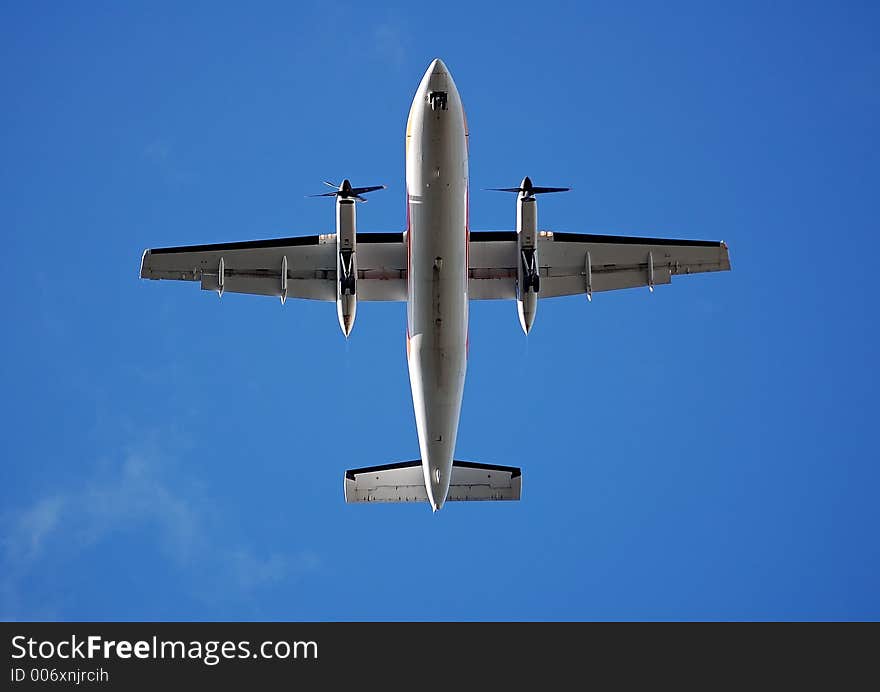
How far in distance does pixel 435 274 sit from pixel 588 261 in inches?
240

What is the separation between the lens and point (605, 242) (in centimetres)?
2859

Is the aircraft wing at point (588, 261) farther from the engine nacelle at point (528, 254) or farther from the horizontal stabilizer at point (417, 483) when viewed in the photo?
the horizontal stabilizer at point (417, 483)

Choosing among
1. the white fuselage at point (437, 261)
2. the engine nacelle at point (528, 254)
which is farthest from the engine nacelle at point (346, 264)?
the engine nacelle at point (528, 254)

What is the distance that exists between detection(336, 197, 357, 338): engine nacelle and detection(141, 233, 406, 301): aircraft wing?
1269 millimetres

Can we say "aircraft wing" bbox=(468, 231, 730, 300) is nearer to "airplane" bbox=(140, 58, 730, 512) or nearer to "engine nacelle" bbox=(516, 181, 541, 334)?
"airplane" bbox=(140, 58, 730, 512)

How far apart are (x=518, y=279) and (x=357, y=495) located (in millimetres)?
7567

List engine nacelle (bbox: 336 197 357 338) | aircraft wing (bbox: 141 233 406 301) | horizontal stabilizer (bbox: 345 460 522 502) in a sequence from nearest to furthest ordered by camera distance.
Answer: engine nacelle (bbox: 336 197 357 338) < aircraft wing (bbox: 141 233 406 301) < horizontal stabilizer (bbox: 345 460 522 502)

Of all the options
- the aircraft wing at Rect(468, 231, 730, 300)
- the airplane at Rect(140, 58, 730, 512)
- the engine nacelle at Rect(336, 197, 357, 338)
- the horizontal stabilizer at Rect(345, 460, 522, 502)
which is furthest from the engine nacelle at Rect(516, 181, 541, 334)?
the horizontal stabilizer at Rect(345, 460, 522, 502)

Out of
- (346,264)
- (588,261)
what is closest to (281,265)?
(346,264)

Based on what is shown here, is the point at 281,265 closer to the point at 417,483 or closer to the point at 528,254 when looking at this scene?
the point at 528,254

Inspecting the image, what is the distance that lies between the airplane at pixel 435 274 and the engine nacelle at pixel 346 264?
3 centimetres

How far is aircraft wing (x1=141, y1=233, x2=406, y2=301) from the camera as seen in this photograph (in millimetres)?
28125

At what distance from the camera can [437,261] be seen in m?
24.2

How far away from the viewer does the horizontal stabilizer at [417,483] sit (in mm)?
29125
